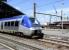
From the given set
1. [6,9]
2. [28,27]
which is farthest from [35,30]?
[6,9]

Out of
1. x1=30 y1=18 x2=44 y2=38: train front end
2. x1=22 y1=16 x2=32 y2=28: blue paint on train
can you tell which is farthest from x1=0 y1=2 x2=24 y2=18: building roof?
x1=30 y1=18 x2=44 y2=38: train front end

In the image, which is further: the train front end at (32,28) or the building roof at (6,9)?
the building roof at (6,9)

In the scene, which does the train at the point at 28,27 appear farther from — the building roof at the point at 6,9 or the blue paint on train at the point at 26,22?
the building roof at the point at 6,9

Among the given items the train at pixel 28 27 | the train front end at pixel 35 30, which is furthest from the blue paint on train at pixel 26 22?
the train front end at pixel 35 30

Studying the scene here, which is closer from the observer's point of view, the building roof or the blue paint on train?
the blue paint on train

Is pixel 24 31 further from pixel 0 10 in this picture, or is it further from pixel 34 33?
pixel 0 10

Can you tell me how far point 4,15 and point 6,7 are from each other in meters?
3.83

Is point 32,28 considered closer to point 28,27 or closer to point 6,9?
point 28,27

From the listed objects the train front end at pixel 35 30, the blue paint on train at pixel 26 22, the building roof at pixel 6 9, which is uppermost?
the building roof at pixel 6 9

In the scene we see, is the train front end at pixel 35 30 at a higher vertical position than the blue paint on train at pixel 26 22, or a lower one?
lower

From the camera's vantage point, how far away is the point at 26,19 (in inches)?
915

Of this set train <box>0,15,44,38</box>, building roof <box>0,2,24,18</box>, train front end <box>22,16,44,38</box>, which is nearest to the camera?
train front end <box>22,16,44,38</box>

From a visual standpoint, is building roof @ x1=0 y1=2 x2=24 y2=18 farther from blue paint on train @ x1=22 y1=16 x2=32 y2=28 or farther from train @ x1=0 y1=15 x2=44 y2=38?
blue paint on train @ x1=22 y1=16 x2=32 y2=28

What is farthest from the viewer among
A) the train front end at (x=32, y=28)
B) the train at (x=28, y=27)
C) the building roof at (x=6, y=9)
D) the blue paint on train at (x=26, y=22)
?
the building roof at (x=6, y=9)
